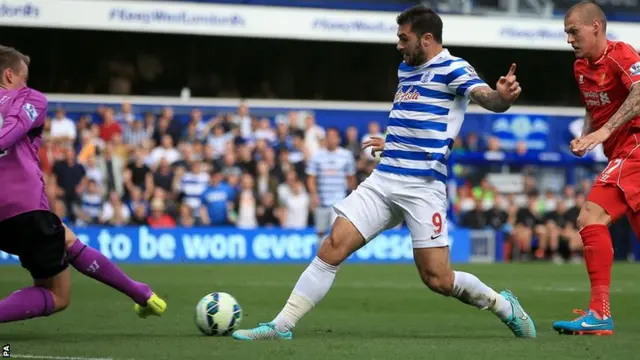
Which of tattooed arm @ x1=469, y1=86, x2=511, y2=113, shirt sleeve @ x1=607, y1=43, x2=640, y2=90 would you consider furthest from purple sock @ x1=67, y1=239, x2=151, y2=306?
shirt sleeve @ x1=607, y1=43, x2=640, y2=90

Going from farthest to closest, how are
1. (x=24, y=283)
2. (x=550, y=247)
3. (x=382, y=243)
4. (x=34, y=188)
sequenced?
1. (x=550, y=247)
2. (x=382, y=243)
3. (x=24, y=283)
4. (x=34, y=188)

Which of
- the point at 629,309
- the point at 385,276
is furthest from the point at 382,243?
the point at 629,309

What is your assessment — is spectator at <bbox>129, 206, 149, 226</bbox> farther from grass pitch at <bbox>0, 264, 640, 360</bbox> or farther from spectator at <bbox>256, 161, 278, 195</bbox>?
grass pitch at <bbox>0, 264, 640, 360</bbox>

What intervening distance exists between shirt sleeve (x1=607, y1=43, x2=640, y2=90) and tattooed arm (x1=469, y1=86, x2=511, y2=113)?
5.04 ft

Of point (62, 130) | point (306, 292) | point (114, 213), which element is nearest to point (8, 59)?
point (306, 292)

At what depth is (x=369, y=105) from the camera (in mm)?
28109

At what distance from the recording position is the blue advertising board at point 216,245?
70.7ft

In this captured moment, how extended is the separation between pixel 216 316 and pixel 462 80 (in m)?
2.38

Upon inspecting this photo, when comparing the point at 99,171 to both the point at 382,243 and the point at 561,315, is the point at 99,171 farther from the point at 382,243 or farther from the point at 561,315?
the point at 561,315

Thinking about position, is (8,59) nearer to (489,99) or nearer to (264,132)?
(489,99)

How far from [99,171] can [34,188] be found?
46.0ft

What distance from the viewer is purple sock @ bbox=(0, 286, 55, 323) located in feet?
27.2

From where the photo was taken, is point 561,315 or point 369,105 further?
point 369,105

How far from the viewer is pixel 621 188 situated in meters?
9.24
